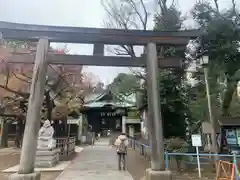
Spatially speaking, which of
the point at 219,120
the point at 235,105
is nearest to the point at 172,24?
the point at 219,120

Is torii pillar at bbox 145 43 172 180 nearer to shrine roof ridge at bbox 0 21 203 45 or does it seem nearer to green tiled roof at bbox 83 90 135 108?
shrine roof ridge at bbox 0 21 203 45

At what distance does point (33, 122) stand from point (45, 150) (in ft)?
15.5

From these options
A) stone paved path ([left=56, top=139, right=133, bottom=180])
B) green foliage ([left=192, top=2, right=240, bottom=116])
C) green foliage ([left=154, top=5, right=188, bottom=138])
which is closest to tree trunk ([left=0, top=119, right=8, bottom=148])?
stone paved path ([left=56, top=139, right=133, bottom=180])

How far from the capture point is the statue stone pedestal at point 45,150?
33.0 ft

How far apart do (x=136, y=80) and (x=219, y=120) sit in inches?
322

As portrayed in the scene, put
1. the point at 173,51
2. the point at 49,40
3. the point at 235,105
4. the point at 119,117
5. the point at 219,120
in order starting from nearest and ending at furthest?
the point at 49,40, the point at 219,120, the point at 173,51, the point at 235,105, the point at 119,117

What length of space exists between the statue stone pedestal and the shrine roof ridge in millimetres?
5304

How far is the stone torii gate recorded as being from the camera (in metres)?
6.14

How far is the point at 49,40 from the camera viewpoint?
7.08 meters

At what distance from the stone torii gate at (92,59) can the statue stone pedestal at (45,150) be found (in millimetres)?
4394

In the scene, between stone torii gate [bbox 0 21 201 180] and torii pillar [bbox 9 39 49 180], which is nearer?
torii pillar [bbox 9 39 49 180]

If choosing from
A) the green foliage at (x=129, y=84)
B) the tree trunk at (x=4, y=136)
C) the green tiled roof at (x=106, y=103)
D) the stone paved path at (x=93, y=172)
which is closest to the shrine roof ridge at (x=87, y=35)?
the stone paved path at (x=93, y=172)

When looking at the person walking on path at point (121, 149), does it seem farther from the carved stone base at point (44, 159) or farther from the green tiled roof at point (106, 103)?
the green tiled roof at point (106, 103)

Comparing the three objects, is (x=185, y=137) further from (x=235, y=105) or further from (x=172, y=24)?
(x=172, y=24)
